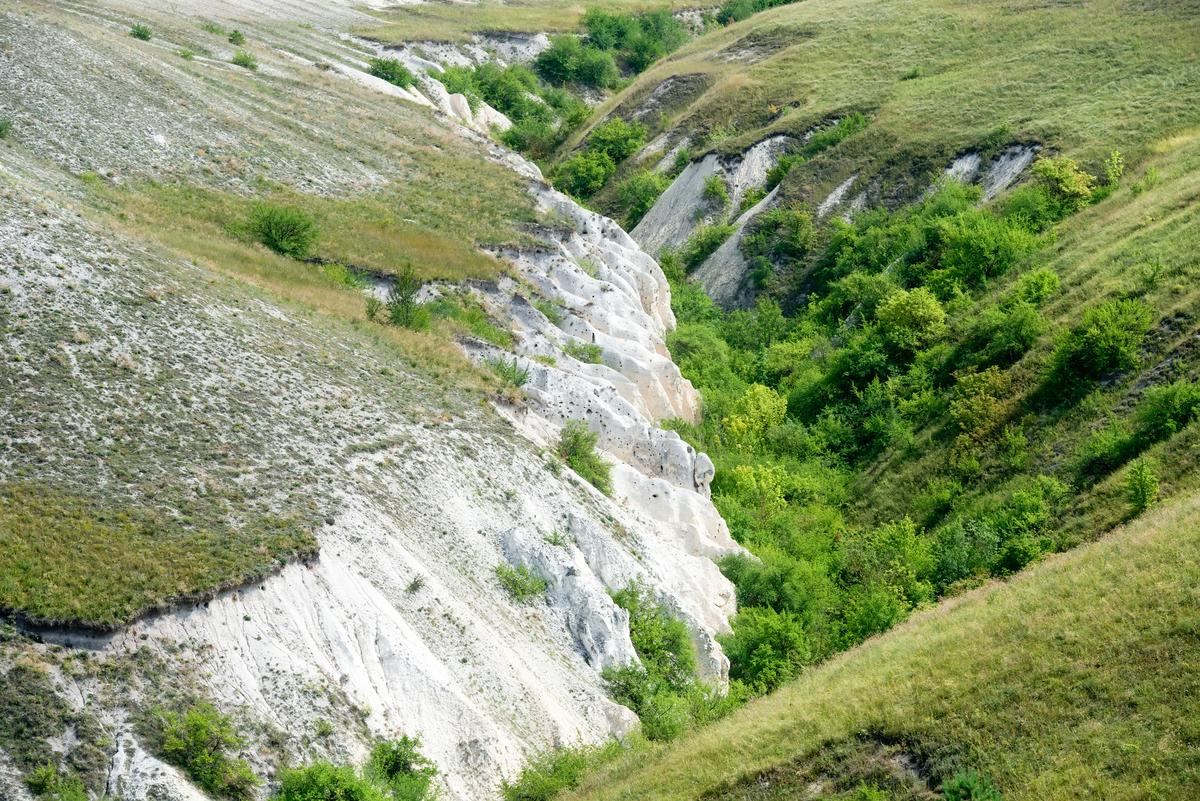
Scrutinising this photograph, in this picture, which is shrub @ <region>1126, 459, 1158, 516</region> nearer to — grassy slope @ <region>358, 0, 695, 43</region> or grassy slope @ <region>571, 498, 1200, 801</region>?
grassy slope @ <region>571, 498, 1200, 801</region>

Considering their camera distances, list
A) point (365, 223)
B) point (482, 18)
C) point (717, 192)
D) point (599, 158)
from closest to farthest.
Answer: point (365, 223)
point (717, 192)
point (599, 158)
point (482, 18)

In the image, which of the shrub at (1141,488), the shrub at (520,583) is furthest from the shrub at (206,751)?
the shrub at (1141,488)

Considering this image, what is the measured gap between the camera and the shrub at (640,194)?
7612 cm

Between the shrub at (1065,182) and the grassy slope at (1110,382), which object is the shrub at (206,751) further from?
the shrub at (1065,182)

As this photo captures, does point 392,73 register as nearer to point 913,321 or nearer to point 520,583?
point 913,321

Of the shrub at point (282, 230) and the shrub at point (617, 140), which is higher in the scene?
the shrub at point (282, 230)

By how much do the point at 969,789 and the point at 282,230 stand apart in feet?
110

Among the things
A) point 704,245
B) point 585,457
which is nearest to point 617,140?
point 704,245

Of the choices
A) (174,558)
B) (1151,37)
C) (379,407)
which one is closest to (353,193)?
(379,407)

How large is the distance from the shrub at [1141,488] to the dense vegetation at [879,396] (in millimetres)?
2535

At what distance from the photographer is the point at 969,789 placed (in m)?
20.7

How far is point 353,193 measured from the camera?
5434 centimetres

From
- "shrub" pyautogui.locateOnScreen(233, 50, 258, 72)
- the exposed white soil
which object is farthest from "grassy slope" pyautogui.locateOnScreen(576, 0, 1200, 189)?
"shrub" pyautogui.locateOnScreen(233, 50, 258, 72)

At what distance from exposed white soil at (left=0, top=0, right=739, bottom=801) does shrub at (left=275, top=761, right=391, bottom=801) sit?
0.76m
